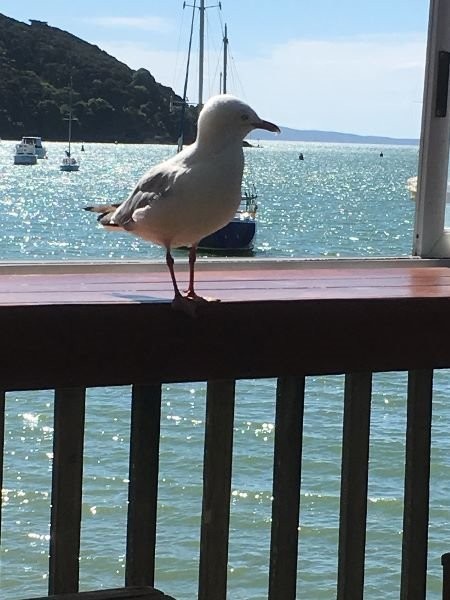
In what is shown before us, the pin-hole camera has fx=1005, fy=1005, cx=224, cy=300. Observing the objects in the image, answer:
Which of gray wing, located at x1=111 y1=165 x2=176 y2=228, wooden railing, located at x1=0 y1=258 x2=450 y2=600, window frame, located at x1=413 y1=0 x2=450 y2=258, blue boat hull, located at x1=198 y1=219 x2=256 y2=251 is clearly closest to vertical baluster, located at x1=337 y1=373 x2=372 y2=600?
wooden railing, located at x1=0 y1=258 x2=450 y2=600

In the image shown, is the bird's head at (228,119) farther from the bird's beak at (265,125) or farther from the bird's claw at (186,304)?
the bird's claw at (186,304)

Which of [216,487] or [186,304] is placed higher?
[186,304]

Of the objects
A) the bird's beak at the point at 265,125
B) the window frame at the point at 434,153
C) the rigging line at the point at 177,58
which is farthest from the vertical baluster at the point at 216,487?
the rigging line at the point at 177,58

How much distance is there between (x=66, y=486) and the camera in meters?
1.47

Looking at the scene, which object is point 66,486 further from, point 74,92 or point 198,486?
point 198,486

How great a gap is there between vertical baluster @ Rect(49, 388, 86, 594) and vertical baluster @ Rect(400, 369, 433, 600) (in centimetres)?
56

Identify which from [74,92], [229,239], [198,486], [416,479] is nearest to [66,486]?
[416,479]

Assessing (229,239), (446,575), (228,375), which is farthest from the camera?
(229,239)

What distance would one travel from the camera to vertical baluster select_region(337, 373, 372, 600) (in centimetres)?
164

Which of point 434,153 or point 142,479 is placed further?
point 434,153

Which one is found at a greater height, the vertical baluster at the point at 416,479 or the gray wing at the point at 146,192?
the gray wing at the point at 146,192

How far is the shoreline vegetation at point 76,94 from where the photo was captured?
7.29 feet

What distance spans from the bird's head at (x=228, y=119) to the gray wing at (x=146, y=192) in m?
0.08

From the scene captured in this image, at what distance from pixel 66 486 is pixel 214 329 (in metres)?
0.32
